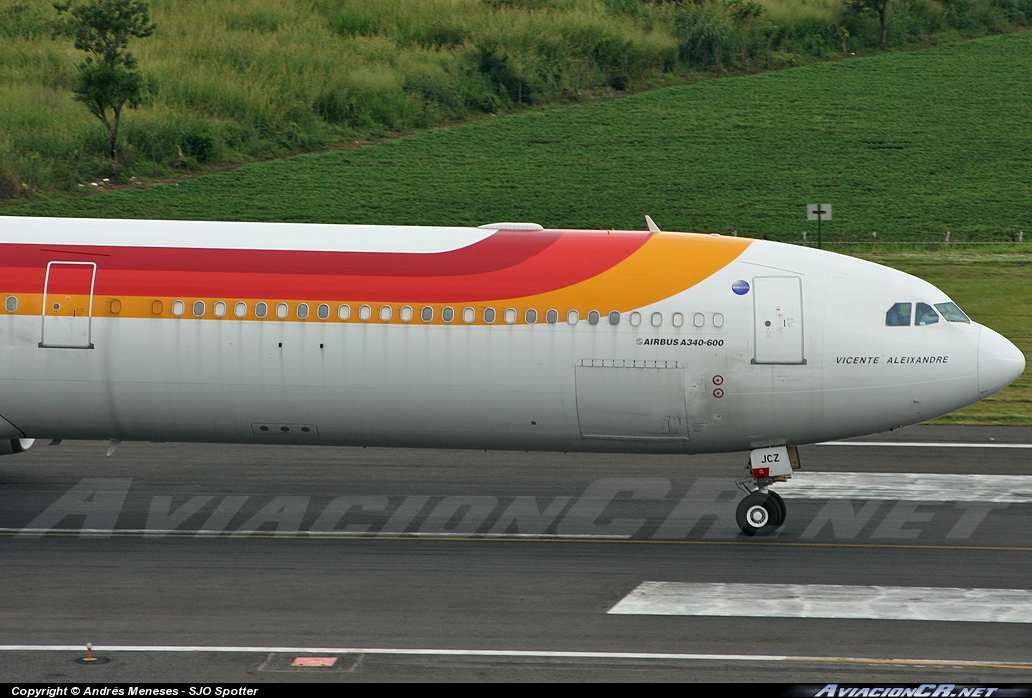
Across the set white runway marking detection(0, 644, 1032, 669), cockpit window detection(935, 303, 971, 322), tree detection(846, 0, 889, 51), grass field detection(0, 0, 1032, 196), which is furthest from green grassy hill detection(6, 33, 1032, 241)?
white runway marking detection(0, 644, 1032, 669)

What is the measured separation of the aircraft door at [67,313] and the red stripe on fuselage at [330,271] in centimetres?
19

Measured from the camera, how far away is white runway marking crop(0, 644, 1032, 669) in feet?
43.1

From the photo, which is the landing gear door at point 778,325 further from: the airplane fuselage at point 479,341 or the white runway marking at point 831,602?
the white runway marking at point 831,602

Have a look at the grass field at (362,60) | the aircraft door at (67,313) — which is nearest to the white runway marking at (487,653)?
the aircraft door at (67,313)

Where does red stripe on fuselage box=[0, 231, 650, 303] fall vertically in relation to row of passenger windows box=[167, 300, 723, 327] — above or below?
above

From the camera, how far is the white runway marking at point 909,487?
20.3m

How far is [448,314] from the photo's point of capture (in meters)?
17.5

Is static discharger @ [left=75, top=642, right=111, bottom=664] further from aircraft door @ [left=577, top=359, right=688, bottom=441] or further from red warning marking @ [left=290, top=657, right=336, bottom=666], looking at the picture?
aircraft door @ [left=577, top=359, right=688, bottom=441]

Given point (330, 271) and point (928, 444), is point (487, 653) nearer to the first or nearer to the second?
point (330, 271)

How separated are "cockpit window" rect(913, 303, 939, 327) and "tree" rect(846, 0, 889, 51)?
73.5m

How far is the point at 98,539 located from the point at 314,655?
6.04 m

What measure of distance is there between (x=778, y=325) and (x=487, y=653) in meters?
6.59

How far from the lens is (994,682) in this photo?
12.6m
